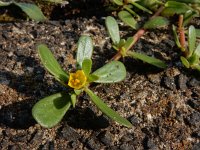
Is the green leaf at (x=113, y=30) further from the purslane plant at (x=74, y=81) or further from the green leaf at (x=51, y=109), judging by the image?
the green leaf at (x=51, y=109)

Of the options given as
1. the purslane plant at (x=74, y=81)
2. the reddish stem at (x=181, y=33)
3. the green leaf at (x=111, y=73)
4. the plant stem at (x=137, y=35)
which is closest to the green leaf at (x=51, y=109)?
the purslane plant at (x=74, y=81)

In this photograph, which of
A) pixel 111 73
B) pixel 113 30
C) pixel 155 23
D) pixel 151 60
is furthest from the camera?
pixel 155 23

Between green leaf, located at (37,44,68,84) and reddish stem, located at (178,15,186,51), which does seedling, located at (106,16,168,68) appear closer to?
reddish stem, located at (178,15,186,51)

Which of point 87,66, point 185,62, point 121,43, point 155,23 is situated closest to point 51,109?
point 87,66

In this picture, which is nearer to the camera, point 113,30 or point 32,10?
point 113,30

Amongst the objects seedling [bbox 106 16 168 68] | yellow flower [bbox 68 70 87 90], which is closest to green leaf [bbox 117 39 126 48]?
seedling [bbox 106 16 168 68]

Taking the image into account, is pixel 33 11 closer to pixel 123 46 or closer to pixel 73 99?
pixel 123 46

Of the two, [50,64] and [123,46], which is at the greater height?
[50,64]
